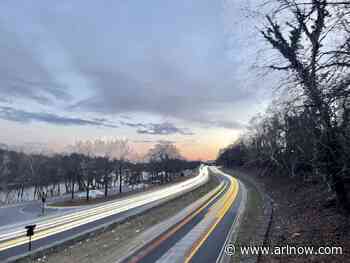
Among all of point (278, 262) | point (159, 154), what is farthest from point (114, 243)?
point (159, 154)

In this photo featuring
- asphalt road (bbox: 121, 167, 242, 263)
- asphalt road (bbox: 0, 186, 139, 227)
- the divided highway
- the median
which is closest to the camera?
asphalt road (bbox: 121, 167, 242, 263)

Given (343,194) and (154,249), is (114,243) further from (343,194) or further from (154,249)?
(343,194)

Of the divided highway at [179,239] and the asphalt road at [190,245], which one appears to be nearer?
the asphalt road at [190,245]

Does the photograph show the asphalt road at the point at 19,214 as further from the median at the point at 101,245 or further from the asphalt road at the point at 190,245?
the asphalt road at the point at 190,245

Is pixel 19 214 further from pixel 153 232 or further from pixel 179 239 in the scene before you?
pixel 179 239

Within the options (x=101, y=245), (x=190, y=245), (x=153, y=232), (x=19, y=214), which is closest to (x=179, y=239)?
(x=190, y=245)

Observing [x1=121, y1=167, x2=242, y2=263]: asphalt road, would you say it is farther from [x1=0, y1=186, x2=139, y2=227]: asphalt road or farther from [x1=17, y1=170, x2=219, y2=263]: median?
[x1=0, y1=186, x2=139, y2=227]: asphalt road

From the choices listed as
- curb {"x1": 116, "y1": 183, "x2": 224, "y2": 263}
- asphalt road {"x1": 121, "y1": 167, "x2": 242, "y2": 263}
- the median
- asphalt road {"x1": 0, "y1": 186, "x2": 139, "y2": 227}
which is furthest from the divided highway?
asphalt road {"x1": 0, "y1": 186, "x2": 139, "y2": 227}

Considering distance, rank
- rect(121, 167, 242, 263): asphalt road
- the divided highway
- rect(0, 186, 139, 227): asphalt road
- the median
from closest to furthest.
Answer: rect(121, 167, 242, 263): asphalt road
the divided highway
the median
rect(0, 186, 139, 227): asphalt road

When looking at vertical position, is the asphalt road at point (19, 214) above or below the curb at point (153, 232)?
below

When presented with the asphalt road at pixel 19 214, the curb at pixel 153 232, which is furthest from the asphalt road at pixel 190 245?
the asphalt road at pixel 19 214

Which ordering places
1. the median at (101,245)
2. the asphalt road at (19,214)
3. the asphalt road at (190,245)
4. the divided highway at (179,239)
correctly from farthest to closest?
the asphalt road at (19,214), the median at (101,245), the divided highway at (179,239), the asphalt road at (190,245)

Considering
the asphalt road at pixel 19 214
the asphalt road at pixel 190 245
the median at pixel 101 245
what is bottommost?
the asphalt road at pixel 19 214

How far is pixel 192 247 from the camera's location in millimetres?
12773
